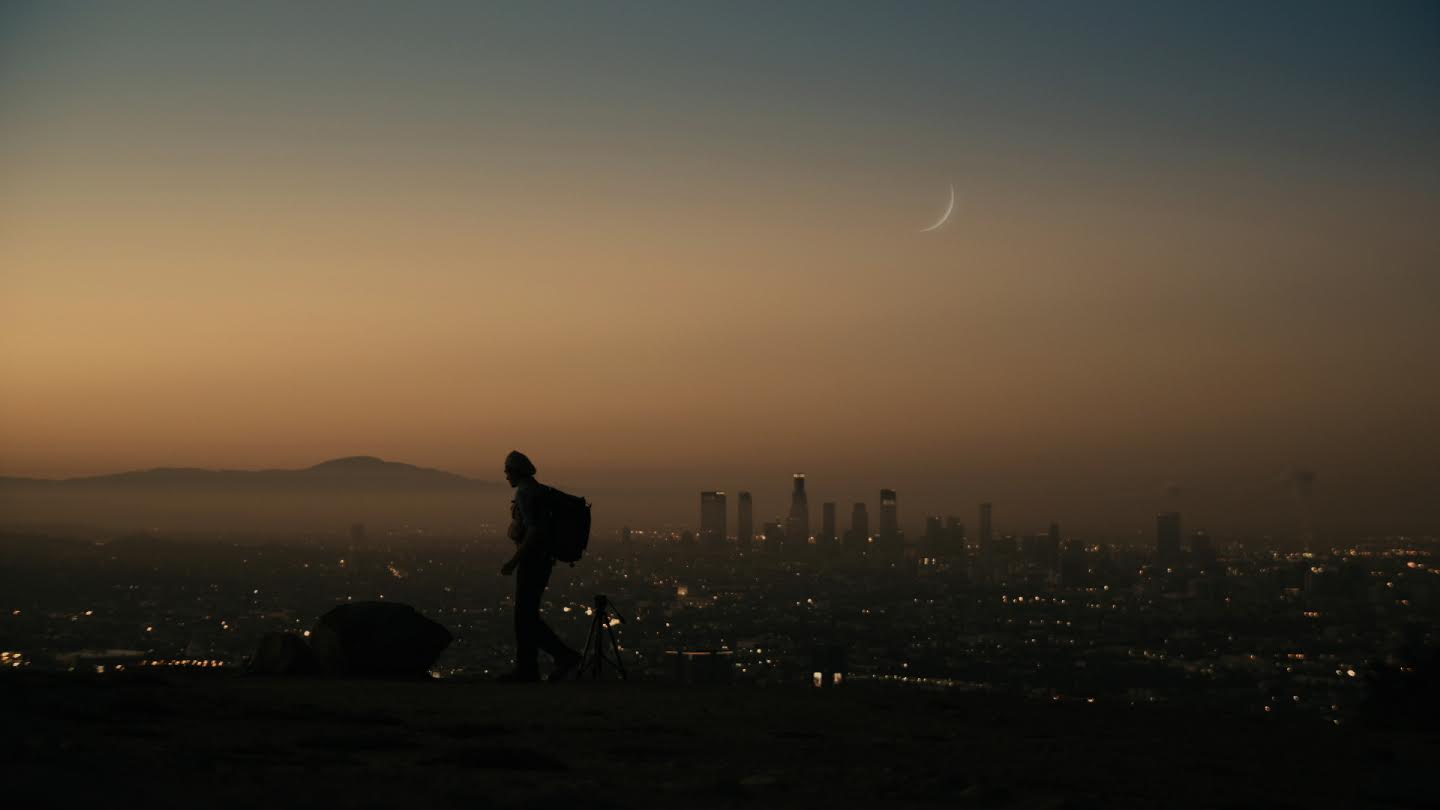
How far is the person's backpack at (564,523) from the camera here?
14.0 meters

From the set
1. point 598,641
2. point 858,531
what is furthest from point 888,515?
point 598,641

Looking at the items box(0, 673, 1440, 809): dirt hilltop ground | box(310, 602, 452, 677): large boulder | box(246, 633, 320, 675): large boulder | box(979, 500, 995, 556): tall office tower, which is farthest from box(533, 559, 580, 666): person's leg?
box(979, 500, 995, 556): tall office tower

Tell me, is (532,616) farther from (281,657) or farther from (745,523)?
(745,523)

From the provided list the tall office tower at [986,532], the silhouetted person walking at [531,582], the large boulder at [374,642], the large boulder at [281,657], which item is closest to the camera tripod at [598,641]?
the silhouetted person walking at [531,582]

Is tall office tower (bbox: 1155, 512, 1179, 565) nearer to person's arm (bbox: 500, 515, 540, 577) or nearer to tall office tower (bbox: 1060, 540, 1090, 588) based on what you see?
tall office tower (bbox: 1060, 540, 1090, 588)

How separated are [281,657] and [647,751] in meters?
→ 6.75

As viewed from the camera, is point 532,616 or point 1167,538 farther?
point 1167,538

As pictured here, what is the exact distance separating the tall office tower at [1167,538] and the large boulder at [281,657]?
7753 cm

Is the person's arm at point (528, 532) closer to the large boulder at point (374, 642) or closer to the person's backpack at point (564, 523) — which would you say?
the person's backpack at point (564, 523)

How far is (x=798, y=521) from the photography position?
117 meters

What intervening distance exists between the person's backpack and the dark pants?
192mm

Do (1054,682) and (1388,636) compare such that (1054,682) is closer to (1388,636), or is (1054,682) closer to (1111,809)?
(1388,636)

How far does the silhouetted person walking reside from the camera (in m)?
13.7

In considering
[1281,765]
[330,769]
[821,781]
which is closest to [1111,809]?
[821,781]
